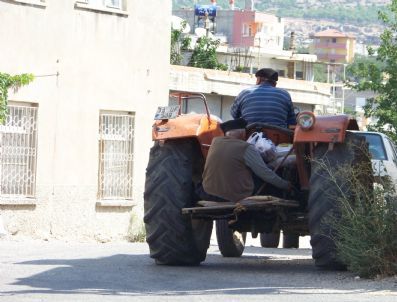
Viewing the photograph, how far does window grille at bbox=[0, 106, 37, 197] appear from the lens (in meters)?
22.0

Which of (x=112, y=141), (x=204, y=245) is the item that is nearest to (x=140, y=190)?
(x=112, y=141)

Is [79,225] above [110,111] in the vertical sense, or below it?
below

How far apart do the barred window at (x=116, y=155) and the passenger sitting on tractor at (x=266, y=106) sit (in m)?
10.5

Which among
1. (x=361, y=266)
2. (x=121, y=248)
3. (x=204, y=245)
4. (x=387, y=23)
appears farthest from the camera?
(x=387, y=23)

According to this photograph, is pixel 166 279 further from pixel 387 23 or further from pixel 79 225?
pixel 387 23

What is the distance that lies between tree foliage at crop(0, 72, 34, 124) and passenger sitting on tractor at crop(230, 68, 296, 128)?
8.64 m

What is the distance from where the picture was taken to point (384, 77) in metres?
36.9

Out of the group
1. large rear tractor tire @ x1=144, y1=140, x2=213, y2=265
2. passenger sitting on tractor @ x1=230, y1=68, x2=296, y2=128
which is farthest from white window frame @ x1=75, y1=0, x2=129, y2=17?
large rear tractor tire @ x1=144, y1=140, x2=213, y2=265

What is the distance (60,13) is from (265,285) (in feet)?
40.7

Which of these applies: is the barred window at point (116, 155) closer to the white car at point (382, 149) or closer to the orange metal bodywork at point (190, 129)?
the white car at point (382, 149)

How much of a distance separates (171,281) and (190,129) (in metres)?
2.22

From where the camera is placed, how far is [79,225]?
23328 millimetres

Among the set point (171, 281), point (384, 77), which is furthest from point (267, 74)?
point (384, 77)

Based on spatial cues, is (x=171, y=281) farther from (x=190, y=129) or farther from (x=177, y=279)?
(x=190, y=129)
